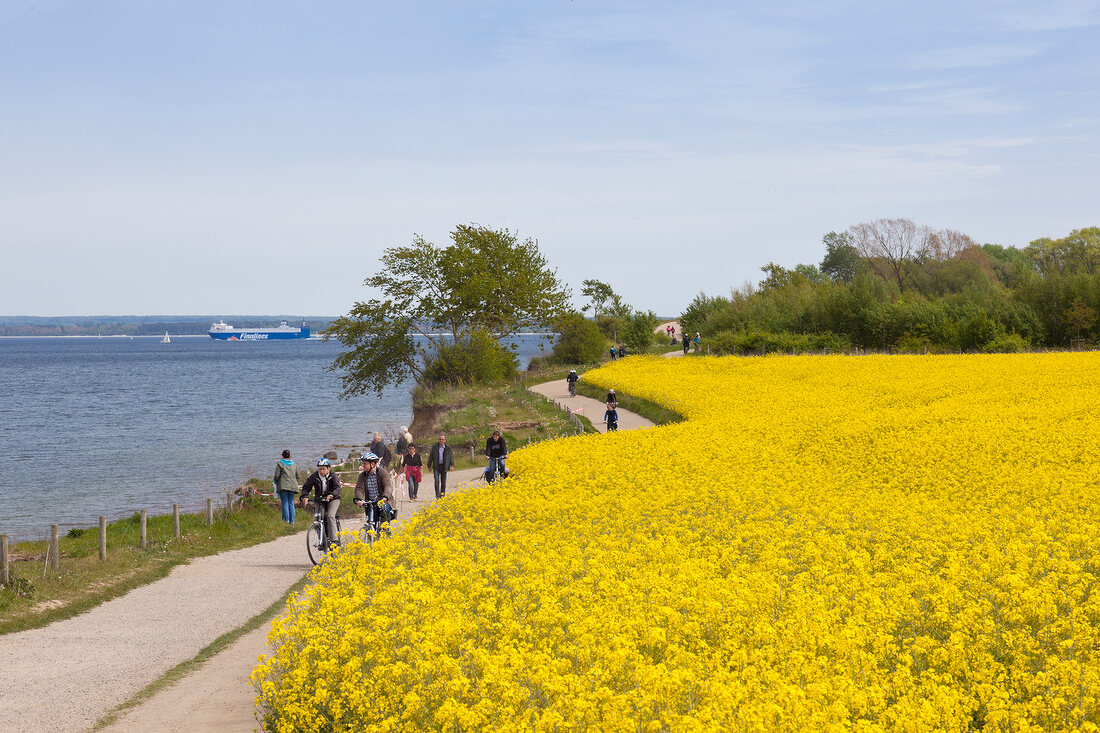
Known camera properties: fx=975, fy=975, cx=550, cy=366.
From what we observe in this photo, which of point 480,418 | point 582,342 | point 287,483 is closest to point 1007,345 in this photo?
point 582,342

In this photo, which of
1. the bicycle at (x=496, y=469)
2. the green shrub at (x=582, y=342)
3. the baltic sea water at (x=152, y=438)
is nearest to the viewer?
the bicycle at (x=496, y=469)

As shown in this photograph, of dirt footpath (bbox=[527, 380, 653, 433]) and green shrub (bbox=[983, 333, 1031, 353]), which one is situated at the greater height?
green shrub (bbox=[983, 333, 1031, 353])

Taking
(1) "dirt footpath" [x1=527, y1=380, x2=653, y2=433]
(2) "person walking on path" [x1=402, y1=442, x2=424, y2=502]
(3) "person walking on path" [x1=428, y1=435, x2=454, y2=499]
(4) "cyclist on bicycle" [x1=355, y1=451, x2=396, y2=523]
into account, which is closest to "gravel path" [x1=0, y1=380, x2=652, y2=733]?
(4) "cyclist on bicycle" [x1=355, y1=451, x2=396, y2=523]

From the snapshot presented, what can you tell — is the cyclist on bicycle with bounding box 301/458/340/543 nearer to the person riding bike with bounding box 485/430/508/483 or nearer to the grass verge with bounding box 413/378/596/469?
the person riding bike with bounding box 485/430/508/483

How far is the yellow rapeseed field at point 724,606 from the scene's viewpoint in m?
7.24

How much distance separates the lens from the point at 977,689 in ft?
24.2

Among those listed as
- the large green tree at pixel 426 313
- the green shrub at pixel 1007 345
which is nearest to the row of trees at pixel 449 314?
the large green tree at pixel 426 313

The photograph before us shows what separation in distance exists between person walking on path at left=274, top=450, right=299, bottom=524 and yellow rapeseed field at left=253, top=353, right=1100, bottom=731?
5444mm

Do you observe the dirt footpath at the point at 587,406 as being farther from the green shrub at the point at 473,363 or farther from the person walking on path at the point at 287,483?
the person walking on path at the point at 287,483

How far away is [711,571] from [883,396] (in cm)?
2665

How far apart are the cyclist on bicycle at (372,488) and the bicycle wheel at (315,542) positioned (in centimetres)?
90

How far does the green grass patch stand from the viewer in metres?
14.4

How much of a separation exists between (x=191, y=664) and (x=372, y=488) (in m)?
5.23

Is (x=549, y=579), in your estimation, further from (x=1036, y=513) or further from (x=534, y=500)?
(x=1036, y=513)
